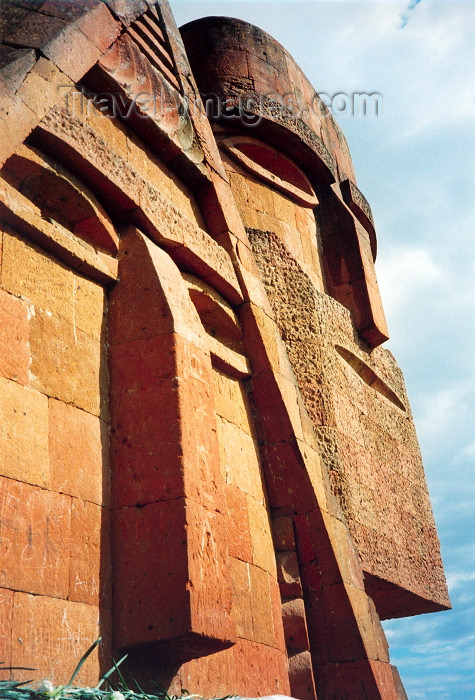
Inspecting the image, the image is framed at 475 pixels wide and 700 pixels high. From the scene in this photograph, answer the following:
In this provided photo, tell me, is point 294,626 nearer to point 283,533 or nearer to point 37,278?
point 283,533

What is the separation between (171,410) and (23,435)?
2.69 feet

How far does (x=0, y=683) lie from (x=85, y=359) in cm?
174

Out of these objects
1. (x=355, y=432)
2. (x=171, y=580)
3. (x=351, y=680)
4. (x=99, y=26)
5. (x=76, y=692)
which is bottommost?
(x=76, y=692)

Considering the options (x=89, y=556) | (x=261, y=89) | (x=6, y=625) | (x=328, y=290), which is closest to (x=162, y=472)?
(x=89, y=556)

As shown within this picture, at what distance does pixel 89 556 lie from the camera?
143 inches

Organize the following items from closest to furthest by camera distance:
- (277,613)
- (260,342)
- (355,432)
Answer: (277,613), (260,342), (355,432)

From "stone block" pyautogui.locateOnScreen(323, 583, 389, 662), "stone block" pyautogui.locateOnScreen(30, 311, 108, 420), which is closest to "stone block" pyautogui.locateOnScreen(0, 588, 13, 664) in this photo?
"stone block" pyautogui.locateOnScreen(30, 311, 108, 420)

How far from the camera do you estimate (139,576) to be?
3.69 metres

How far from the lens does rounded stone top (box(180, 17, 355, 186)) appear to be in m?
7.42

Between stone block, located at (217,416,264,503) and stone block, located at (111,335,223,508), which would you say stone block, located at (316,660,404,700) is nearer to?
stone block, located at (217,416,264,503)

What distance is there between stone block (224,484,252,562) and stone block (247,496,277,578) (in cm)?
7

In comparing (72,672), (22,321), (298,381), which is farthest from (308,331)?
(72,672)

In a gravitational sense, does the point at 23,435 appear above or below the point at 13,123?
below

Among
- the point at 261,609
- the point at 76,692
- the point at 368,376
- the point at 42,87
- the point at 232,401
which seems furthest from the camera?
the point at 368,376
